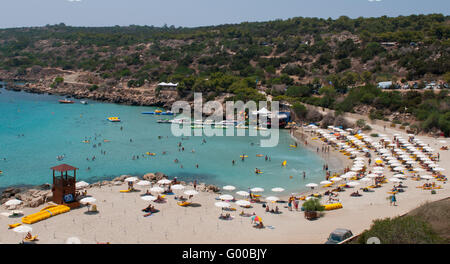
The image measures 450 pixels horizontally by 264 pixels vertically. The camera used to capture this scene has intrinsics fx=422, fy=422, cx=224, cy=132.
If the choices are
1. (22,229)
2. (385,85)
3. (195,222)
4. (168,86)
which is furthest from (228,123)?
(22,229)

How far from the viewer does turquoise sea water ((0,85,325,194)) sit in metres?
32.2

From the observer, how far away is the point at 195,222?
2044 cm

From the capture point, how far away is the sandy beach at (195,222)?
18.2 metres

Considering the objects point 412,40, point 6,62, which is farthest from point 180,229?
point 6,62

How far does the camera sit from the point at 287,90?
65.2m

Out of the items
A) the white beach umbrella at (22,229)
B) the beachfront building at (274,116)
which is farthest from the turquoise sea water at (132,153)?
the white beach umbrella at (22,229)

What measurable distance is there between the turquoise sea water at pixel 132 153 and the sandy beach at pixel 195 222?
6.88 meters

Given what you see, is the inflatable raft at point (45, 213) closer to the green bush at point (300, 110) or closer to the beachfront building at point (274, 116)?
the beachfront building at point (274, 116)

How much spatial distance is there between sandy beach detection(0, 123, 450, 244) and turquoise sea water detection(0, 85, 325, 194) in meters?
6.88

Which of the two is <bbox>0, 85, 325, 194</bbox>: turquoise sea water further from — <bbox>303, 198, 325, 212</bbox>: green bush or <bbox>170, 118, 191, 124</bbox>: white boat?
<bbox>303, 198, 325, 212</bbox>: green bush

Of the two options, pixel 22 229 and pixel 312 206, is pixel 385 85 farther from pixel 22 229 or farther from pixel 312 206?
pixel 22 229

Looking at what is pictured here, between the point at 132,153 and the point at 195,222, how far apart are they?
2131cm
